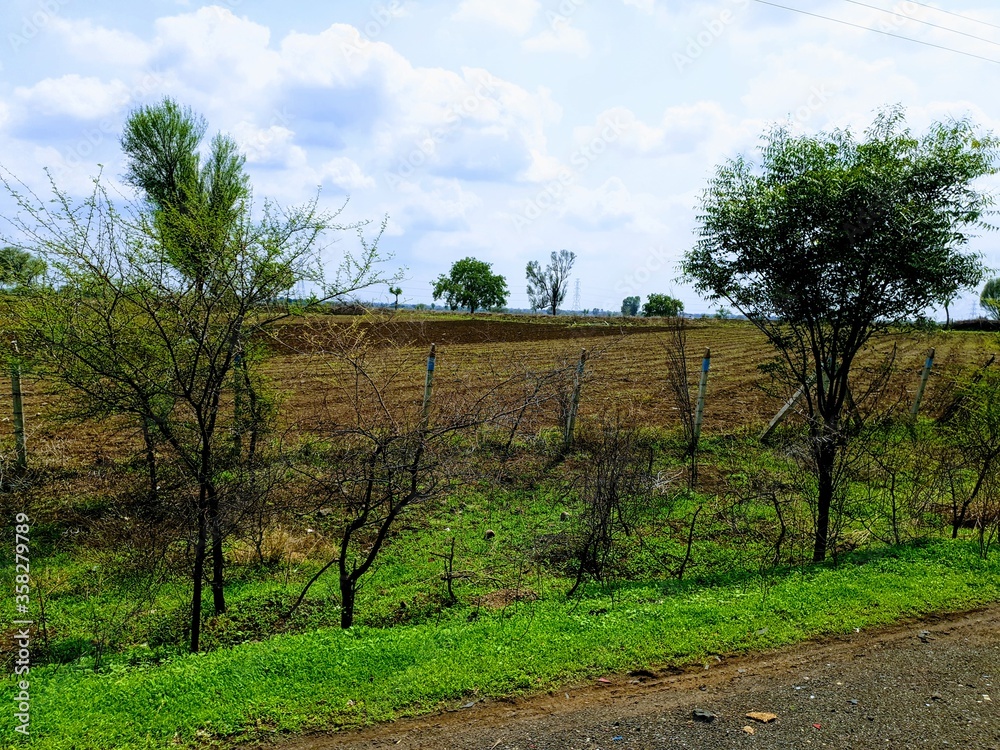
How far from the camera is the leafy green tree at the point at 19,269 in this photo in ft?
24.3

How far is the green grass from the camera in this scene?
12.6ft

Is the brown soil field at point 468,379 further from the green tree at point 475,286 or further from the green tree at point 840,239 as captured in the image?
the green tree at point 475,286

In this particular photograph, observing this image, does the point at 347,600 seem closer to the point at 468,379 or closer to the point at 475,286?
the point at 468,379

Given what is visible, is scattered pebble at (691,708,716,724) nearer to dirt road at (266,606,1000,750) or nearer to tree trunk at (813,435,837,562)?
dirt road at (266,606,1000,750)

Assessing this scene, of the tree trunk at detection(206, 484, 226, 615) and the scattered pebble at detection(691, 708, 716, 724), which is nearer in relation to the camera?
the scattered pebble at detection(691, 708, 716, 724)

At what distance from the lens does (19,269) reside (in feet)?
25.1

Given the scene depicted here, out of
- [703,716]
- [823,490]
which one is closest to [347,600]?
[703,716]

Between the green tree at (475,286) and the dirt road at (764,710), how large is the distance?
79.5m

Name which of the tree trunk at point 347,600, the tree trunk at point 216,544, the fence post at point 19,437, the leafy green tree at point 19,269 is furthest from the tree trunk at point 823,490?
the fence post at point 19,437

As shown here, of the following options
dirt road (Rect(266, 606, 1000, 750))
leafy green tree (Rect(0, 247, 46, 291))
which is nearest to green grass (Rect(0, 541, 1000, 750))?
dirt road (Rect(266, 606, 1000, 750))

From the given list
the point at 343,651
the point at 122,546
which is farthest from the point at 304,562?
the point at 343,651

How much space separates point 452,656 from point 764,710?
205cm

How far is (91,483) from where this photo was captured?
9.57 metres

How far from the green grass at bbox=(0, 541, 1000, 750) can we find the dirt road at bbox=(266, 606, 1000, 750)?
0.62 ft
